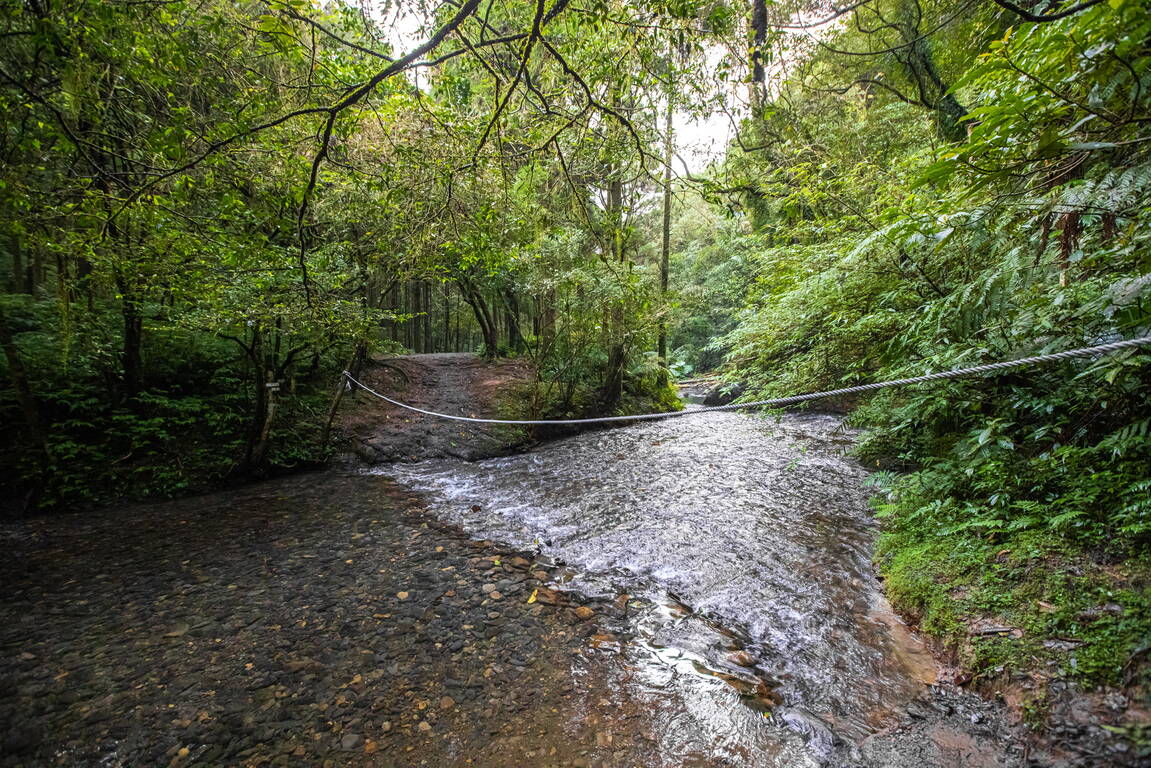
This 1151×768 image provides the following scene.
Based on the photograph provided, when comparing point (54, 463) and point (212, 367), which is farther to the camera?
point (212, 367)

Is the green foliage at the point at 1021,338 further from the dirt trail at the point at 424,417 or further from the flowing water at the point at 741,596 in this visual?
the dirt trail at the point at 424,417

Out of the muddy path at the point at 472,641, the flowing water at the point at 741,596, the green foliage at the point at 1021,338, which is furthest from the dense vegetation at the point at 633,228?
the muddy path at the point at 472,641

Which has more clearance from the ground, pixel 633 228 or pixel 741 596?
pixel 633 228

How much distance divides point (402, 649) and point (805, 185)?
5774mm

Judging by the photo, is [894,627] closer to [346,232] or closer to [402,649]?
[402,649]

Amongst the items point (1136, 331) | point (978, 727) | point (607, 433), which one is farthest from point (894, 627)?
point (607, 433)

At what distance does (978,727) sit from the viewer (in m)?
2.01

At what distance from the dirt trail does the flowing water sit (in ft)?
2.44

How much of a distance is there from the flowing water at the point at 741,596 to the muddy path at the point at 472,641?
0.06 feet

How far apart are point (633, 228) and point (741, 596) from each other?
11.7 ft

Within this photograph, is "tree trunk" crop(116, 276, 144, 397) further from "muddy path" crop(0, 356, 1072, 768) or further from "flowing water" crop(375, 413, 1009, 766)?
"flowing water" crop(375, 413, 1009, 766)

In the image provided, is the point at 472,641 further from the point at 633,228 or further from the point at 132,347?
the point at 132,347

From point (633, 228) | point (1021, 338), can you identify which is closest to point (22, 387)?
point (633, 228)

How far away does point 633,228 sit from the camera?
462 centimetres
